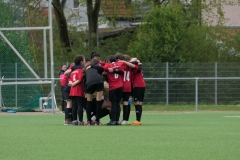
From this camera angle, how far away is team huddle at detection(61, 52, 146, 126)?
1777 cm

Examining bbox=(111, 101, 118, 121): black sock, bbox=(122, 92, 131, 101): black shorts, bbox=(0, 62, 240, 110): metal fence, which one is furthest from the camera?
bbox=(0, 62, 240, 110): metal fence

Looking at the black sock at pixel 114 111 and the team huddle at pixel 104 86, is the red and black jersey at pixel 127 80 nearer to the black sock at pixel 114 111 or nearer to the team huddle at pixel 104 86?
the team huddle at pixel 104 86

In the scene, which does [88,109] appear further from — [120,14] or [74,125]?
[120,14]

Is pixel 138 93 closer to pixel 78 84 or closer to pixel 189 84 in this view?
pixel 78 84

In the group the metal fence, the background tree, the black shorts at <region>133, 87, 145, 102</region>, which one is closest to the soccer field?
the black shorts at <region>133, 87, 145, 102</region>

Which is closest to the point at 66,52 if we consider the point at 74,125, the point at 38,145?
the point at 74,125

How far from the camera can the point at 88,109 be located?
714 inches

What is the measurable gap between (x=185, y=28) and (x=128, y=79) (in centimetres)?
1949

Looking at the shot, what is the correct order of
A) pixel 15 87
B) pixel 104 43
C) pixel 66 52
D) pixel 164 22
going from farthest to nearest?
pixel 104 43
pixel 66 52
pixel 164 22
pixel 15 87

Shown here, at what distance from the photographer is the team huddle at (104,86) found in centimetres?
1777

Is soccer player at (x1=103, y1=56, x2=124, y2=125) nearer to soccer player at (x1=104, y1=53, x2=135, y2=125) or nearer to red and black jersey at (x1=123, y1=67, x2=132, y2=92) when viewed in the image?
soccer player at (x1=104, y1=53, x2=135, y2=125)

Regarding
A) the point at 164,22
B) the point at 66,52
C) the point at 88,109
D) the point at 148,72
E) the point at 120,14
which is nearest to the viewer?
the point at 88,109

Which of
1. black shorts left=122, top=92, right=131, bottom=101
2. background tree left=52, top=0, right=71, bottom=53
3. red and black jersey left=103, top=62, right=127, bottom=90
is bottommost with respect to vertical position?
black shorts left=122, top=92, right=131, bottom=101

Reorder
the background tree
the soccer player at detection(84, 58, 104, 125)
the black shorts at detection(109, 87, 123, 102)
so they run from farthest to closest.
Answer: the background tree < the black shorts at detection(109, 87, 123, 102) < the soccer player at detection(84, 58, 104, 125)
